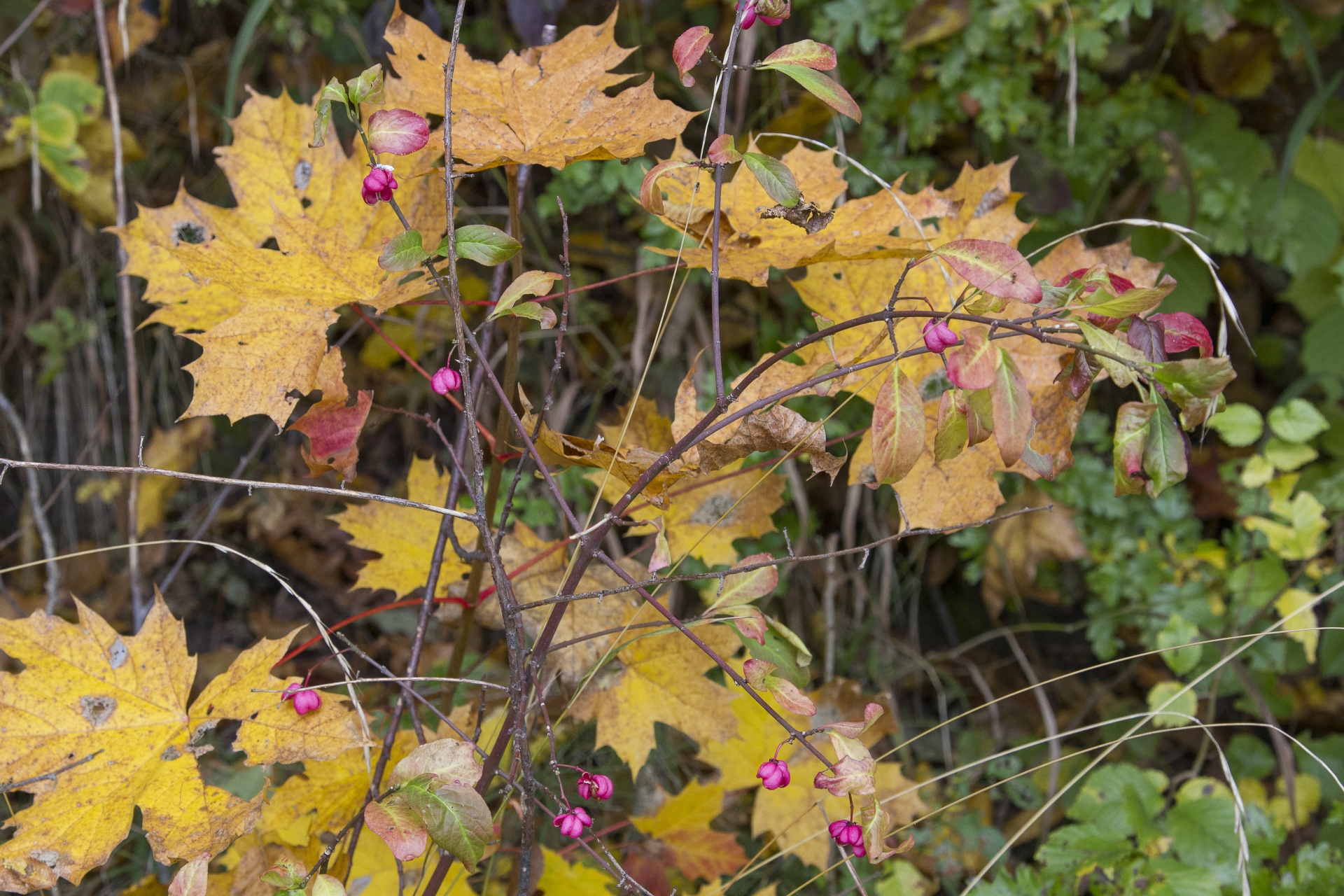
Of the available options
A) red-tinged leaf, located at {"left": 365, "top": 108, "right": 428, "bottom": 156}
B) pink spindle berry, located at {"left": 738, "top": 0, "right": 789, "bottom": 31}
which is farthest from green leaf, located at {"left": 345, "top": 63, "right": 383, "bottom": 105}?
pink spindle berry, located at {"left": 738, "top": 0, "right": 789, "bottom": 31}

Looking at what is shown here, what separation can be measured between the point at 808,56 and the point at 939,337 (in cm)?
24

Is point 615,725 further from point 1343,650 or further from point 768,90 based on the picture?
point 1343,650

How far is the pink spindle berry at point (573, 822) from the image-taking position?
2.19 feet

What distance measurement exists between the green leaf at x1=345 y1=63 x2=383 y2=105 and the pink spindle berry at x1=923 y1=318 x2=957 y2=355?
0.43 metres

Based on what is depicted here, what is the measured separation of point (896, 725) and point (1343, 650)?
0.86 metres

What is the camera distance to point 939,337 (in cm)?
57

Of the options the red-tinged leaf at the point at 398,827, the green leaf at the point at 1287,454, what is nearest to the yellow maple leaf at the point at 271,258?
the red-tinged leaf at the point at 398,827

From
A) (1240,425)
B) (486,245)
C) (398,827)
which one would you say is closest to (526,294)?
(486,245)

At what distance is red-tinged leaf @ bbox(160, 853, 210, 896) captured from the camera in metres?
0.64

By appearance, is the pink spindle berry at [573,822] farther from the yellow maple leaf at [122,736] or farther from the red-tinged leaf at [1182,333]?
the red-tinged leaf at [1182,333]

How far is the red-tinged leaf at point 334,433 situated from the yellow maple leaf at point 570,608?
0.58 ft

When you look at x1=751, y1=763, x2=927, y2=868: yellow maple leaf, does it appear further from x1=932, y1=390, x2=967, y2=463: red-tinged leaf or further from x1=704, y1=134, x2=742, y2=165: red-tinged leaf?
x1=704, y1=134, x2=742, y2=165: red-tinged leaf

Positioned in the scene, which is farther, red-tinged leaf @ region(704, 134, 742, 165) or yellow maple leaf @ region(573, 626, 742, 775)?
yellow maple leaf @ region(573, 626, 742, 775)

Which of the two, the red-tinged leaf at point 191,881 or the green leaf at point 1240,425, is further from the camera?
the green leaf at point 1240,425
